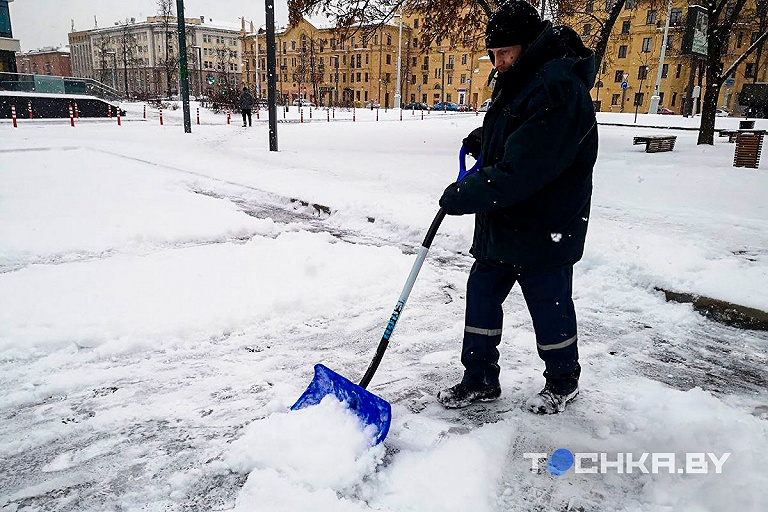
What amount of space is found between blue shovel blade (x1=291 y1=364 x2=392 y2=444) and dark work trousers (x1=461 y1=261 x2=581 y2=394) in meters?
0.58

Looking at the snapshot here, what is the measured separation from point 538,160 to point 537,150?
41 millimetres

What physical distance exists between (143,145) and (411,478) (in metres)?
14.6

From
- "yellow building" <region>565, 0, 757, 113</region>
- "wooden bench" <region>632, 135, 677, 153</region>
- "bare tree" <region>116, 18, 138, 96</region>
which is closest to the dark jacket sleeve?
"wooden bench" <region>632, 135, 677, 153</region>

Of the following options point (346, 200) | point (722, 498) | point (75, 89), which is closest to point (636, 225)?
point (346, 200)

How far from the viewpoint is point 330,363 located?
10.7 ft

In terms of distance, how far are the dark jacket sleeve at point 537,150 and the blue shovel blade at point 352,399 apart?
1.02 m

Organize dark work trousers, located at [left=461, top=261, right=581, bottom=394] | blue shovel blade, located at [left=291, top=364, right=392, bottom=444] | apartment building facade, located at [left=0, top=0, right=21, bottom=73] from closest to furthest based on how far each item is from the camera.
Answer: blue shovel blade, located at [left=291, top=364, right=392, bottom=444], dark work trousers, located at [left=461, top=261, right=581, bottom=394], apartment building facade, located at [left=0, top=0, right=21, bottom=73]

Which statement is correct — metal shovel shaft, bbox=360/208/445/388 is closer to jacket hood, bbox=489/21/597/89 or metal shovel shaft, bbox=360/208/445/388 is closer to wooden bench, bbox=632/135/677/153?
jacket hood, bbox=489/21/597/89

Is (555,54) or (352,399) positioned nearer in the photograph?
(555,54)

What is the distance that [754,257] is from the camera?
4.99 meters

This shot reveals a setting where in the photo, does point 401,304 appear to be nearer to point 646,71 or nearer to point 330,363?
point 330,363

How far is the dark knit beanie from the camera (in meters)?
2.28

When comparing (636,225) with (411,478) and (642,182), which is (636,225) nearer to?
(642,182)

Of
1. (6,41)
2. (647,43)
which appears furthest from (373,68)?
(6,41)
